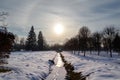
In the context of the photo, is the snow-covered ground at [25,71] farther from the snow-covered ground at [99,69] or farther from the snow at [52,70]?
the snow-covered ground at [99,69]

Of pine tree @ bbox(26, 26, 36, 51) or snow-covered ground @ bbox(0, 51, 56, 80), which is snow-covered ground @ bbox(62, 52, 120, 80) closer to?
snow-covered ground @ bbox(0, 51, 56, 80)

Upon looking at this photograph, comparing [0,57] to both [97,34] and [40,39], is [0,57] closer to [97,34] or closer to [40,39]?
[97,34]

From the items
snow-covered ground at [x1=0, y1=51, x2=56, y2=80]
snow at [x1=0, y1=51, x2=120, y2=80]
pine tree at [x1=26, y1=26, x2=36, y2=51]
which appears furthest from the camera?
pine tree at [x1=26, y1=26, x2=36, y2=51]

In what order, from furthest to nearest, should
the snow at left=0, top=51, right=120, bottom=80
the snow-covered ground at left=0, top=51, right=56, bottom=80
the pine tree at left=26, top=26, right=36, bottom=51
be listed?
the pine tree at left=26, top=26, right=36, bottom=51 → the snow at left=0, top=51, right=120, bottom=80 → the snow-covered ground at left=0, top=51, right=56, bottom=80

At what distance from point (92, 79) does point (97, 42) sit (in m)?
61.0

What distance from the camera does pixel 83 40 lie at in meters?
63.2

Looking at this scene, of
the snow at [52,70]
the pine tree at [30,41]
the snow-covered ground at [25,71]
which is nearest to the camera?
the snow-covered ground at [25,71]

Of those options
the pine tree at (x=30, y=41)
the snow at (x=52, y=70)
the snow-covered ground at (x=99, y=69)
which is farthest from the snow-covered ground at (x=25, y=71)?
the pine tree at (x=30, y=41)

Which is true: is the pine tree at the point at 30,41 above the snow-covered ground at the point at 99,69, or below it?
above

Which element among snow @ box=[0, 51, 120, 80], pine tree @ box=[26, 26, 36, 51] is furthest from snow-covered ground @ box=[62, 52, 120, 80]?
pine tree @ box=[26, 26, 36, 51]

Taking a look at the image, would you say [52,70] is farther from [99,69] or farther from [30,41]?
[30,41]

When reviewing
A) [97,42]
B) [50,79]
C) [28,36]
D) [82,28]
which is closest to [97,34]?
[97,42]

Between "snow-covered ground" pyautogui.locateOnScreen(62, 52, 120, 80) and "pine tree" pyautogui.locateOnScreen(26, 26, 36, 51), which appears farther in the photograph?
"pine tree" pyautogui.locateOnScreen(26, 26, 36, 51)

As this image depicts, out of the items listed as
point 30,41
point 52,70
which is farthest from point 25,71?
point 30,41
